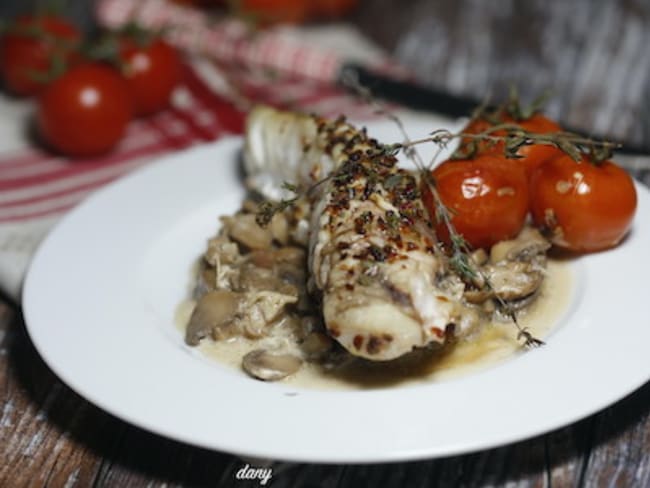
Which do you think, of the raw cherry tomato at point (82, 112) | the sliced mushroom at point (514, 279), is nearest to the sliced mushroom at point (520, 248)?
the sliced mushroom at point (514, 279)

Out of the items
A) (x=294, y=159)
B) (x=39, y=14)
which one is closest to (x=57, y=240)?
(x=294, y=159)

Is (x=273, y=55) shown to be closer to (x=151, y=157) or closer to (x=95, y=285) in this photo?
(x=151, y=157)

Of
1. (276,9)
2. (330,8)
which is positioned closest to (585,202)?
(276,9)

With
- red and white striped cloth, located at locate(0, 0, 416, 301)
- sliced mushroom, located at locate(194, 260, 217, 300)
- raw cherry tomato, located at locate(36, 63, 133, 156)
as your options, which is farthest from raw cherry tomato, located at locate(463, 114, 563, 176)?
raw cherry tomato, located at locate(36, 63, 133, 156)

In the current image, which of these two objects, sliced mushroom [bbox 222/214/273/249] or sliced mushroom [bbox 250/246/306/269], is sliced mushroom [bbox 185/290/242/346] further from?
sliced mushroom [bbox 222/214/273/249]

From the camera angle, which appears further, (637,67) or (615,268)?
(637,67)

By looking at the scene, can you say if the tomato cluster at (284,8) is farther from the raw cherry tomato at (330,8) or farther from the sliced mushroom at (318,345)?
the sliced mushroom at (318,345)
